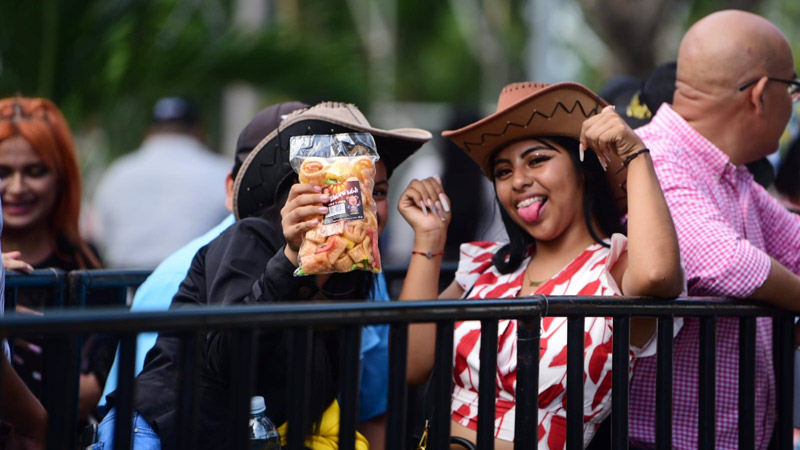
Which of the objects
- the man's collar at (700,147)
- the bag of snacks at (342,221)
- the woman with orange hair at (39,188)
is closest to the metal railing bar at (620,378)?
the bag of snacks at (342,221)

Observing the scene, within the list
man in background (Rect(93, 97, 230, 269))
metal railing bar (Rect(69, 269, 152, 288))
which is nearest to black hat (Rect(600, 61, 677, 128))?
metal railing bar (Rect(69, 269, 152, 288))

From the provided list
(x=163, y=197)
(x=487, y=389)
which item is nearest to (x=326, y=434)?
(x=487, y=389)

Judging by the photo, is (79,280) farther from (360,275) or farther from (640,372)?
(640,372)

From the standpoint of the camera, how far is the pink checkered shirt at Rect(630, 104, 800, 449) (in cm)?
313

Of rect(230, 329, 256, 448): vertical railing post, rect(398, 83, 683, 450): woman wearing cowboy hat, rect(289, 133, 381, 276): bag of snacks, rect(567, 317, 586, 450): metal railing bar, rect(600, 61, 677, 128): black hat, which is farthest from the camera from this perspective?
rect(600, 61, 677, 128): black hat

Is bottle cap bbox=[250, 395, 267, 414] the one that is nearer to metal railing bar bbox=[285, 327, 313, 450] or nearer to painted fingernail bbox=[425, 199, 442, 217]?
metal railing bar bbox=[285, 327, 313, 450]

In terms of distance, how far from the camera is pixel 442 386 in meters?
2.49

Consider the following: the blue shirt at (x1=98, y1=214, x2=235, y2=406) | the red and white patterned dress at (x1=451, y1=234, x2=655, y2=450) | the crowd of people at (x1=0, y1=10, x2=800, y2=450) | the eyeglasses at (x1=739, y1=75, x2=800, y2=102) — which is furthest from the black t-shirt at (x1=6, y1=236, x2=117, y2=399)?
the eyeglasses at (x1=739, y1=75, x2=800, y2=102)

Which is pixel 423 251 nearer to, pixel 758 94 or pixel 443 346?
pixel 443 346

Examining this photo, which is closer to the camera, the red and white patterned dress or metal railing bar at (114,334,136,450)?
metal railing bar at (114,334,136,450)

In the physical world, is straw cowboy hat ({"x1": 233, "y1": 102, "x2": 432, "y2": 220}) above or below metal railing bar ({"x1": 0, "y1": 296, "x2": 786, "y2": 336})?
above

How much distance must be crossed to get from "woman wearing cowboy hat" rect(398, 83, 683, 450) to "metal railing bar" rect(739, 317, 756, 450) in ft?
0.91

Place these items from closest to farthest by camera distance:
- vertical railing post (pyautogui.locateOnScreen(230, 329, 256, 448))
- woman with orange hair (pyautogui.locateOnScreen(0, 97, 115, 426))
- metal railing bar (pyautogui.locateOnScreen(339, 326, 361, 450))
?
vertical railing post (pyautogui.locateOnScreen(230, 329, 256, 448))
metal railing bar (pyautogui.locateOnScreen(339, 326, 361, 450))
woman with orange hair (pyautogui.locateOnScreen(0, 97, 115, 426))

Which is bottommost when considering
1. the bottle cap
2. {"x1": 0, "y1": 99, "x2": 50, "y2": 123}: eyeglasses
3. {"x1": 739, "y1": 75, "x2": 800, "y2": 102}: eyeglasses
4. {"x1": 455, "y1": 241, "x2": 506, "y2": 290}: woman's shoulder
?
the bottle cap
